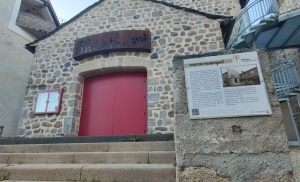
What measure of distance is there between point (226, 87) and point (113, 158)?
6.04 ft

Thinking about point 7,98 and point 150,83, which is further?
point 7,98

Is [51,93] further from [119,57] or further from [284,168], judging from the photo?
[284,168]

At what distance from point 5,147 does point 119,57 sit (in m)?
3.23

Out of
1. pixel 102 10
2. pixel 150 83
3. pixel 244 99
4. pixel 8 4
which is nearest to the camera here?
pixel 244 99

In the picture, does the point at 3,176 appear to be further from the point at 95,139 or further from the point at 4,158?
the point at 95,139

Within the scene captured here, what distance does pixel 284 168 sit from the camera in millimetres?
1577

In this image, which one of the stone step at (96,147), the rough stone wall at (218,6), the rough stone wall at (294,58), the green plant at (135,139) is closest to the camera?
the stone step at (96,147)

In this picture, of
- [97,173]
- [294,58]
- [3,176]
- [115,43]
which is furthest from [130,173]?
[294,58]

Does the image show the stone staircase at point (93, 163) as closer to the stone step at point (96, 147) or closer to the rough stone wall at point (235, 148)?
the stone step at point (96, 147)

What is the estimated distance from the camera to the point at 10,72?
8.07m

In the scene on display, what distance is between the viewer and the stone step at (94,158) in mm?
2537

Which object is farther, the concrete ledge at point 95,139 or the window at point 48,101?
the window at point 48,101

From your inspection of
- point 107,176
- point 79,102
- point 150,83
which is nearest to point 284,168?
point 107,176

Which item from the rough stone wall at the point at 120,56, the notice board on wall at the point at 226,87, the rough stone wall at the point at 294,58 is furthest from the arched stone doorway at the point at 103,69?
the rough stone wall at the point at 294,58
